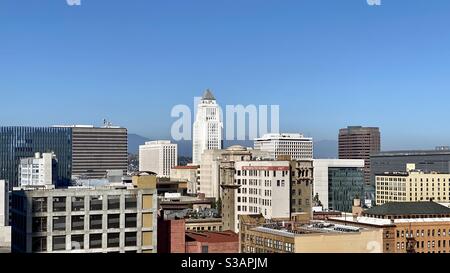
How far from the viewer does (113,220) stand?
21.9 feet

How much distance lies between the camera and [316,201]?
23.1m

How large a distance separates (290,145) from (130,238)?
18.2 meters

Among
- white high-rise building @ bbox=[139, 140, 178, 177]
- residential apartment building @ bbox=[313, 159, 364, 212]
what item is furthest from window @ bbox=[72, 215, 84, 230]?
white high-rise building @ bbox=[139, 140, 178, 177]

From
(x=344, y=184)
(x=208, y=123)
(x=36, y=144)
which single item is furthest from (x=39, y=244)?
(x=36, y=144)

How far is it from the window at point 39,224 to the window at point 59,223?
0.31ft

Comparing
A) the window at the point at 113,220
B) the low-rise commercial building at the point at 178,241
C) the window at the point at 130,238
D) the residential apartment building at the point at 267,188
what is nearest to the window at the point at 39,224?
the window at the point at 113,220

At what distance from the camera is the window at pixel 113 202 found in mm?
6672

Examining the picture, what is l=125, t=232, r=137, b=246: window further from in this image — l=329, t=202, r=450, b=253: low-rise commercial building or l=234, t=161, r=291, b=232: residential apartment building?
l=234, t=161, r=291, b=232: residential apartment building

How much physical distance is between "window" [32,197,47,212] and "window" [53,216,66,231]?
0.47 ft

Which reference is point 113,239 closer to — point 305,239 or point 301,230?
point 305,239

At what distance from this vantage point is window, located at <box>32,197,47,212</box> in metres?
6.40
